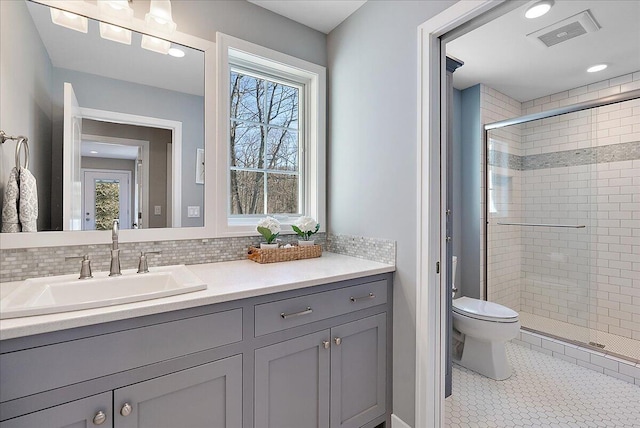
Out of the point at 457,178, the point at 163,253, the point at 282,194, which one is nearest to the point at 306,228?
the point at 282,194

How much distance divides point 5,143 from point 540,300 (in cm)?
397

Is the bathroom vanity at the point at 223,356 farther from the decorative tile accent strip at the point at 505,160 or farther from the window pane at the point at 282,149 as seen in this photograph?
the decorative tile accent strip at the point at 505,160

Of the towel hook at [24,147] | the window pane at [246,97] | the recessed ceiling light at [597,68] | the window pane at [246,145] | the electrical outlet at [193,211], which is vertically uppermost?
the recessed ceiling light at [597,68]

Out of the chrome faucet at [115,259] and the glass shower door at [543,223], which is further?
the glass shower door at [543,223]

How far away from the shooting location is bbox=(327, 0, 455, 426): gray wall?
150 cm

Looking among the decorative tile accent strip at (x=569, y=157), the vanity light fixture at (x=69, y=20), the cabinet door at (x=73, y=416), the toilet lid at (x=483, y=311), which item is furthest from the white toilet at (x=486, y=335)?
the vanity light fixture at (x=69, y=20)

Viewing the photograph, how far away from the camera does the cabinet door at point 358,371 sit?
4.55 ft

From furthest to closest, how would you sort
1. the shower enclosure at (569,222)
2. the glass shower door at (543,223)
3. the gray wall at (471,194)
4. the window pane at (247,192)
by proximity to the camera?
the gray wall at (471,194) < the glass shower door at (543,223) < the shower enclosure at (569,222) < the window pane at (247,192)

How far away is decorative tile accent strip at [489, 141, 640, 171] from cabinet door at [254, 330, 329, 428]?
251 centimetres

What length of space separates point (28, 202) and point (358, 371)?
164 cm

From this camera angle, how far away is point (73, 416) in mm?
853

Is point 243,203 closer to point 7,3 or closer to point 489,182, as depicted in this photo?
point 7,3

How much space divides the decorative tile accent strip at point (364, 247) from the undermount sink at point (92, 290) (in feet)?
3.14

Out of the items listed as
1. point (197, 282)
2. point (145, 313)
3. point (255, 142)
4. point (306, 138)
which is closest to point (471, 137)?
point (306, 138)
